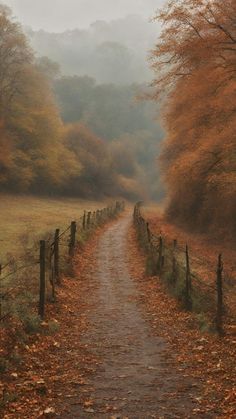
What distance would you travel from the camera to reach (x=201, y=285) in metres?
15.9

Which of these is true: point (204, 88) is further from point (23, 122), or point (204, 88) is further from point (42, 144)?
point (42, 144)

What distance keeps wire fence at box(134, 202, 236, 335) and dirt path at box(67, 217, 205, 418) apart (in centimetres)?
142

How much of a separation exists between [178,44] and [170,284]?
1122 cm

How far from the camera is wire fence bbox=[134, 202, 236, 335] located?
11836 millimetres

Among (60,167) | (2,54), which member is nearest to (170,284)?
(2,54)

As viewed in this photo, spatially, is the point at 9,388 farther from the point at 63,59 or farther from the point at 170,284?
the point at 63,59

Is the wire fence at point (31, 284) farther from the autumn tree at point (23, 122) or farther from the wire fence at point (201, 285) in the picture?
the autumn tree at point (23, 122)

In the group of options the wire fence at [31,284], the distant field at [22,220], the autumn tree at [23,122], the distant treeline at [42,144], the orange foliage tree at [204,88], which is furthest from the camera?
the distant treeline at [42,144]

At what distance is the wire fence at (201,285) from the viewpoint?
11.8 meters

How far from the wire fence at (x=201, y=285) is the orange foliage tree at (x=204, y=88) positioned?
5.07 meters

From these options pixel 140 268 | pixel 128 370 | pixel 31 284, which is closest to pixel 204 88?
pixel 140 268

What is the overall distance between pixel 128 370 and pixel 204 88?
16.6 metres

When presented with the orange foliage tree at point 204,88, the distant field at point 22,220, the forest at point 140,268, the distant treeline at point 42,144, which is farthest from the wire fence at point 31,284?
the distant treeline at point 42,144

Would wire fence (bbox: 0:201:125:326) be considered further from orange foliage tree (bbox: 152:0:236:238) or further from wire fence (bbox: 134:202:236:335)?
orange foliage tree (bbox: 152:0:236:238)
